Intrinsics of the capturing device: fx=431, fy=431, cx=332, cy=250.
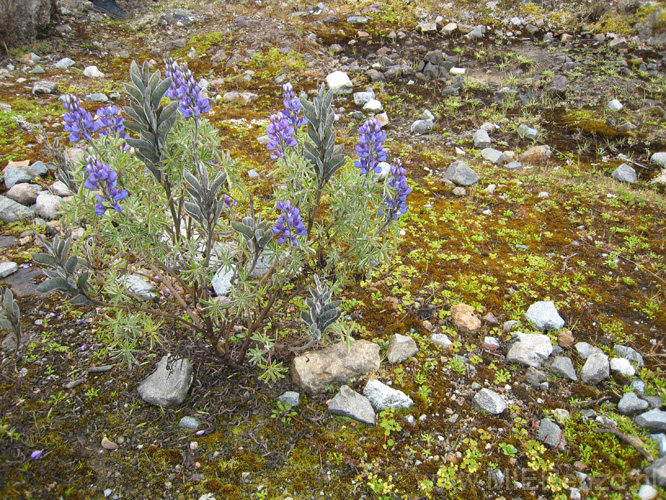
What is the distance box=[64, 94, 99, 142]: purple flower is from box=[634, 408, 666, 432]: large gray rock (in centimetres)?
417

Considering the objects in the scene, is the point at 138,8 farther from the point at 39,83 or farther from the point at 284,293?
the point at 284,293

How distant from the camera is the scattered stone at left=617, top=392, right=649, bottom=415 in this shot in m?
3.19

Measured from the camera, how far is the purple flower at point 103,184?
2.30 metres

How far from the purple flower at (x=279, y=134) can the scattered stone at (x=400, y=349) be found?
181cm

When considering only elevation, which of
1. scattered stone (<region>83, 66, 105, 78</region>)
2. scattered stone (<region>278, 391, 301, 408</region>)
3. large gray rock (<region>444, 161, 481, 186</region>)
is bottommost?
scattered stone (<region>278, 391, 301, 408</region>)

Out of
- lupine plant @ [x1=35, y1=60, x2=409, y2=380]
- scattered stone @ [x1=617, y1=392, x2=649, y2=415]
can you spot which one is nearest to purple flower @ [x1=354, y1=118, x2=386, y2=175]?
lupine plant @ [x1=35, y1=60, x2=409, y2=380]

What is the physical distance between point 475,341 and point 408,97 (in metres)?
6.17

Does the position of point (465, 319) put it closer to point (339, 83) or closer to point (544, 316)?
point (544, 316)

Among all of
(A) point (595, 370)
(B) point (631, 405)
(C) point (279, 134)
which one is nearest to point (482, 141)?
(A) point (595, 370)

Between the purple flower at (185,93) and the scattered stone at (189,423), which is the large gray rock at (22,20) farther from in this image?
the scattered stone at (189,423)

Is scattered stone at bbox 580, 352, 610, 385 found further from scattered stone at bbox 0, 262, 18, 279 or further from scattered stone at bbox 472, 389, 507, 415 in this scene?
scattered stone at bbox 0, 262, 18, 279

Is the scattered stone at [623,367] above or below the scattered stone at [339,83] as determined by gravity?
below

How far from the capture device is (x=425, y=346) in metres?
3.74

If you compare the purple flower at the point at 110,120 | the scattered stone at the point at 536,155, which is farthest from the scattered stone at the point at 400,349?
the scattered stone at the point at 536,155
